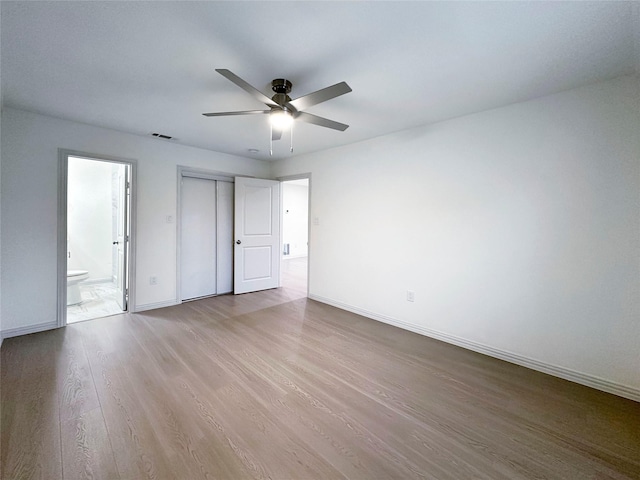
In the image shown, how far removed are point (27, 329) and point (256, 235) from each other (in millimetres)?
2986

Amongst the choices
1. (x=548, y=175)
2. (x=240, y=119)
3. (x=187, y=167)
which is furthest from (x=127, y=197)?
(x=548, y=175)

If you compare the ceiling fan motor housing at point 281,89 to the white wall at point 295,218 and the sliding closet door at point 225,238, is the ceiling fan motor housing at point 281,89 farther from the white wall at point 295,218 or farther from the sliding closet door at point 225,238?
the white wall at point 295,218

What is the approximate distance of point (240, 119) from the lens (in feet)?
9.59

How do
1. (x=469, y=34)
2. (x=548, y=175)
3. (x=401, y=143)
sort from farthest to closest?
(x=401, y=143), (x=548, y=175), (x=469, y=34)

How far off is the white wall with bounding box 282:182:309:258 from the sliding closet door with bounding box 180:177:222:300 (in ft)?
12.6

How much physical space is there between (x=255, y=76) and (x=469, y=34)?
1.48 meters

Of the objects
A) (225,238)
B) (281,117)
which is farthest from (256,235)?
(281,117)

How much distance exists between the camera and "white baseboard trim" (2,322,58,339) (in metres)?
2.80

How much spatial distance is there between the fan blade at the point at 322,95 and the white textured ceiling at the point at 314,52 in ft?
0.87

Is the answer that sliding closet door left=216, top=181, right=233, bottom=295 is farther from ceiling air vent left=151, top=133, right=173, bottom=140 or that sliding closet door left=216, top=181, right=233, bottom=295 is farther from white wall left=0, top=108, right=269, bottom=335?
white wall left=0, top=108, right=269, bottom=335

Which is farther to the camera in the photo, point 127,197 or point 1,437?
point 127,197

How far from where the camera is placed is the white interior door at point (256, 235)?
4574 millimetres

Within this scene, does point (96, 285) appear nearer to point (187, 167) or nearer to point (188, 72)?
point (187, 167)

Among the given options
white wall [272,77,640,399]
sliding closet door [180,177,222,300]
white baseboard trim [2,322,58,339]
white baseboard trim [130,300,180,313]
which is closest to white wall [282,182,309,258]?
sliding closet door [180,177,222,300]
